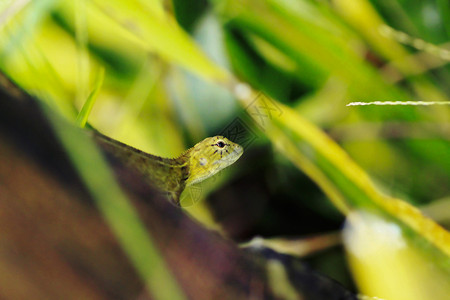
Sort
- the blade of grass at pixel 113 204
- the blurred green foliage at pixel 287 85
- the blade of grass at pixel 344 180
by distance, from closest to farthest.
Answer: the blade of grass at pixel 113 204 < the blade of grass at pixel 344 180 < the blurred green foliage at pixel 287 85

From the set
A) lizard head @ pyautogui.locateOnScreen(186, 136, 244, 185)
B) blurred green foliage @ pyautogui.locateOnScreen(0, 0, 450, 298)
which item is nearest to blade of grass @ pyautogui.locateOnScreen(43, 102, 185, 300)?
lizard head @ pyautogui.locateOnScreen(186, 136, 244, 185)

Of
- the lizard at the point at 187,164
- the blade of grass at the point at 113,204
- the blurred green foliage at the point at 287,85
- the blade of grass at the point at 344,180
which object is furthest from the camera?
the blurred green foliage at the point at 287,85

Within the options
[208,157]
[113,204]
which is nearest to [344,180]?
[208,157]

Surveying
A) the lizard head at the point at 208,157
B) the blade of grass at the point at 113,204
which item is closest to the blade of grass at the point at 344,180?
the lizard head at the point at 208,157

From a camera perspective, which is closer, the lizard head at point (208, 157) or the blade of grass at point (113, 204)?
the blade of grass at point (113, 204)

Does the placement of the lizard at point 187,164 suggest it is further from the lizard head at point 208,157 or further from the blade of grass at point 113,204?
the blade of grass at point 113,204

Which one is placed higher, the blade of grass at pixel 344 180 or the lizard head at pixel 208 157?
the blade of grass at pixel 344 180

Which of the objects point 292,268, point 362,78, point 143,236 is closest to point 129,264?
point 143,236

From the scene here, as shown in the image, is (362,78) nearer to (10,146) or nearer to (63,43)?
(63,43)
